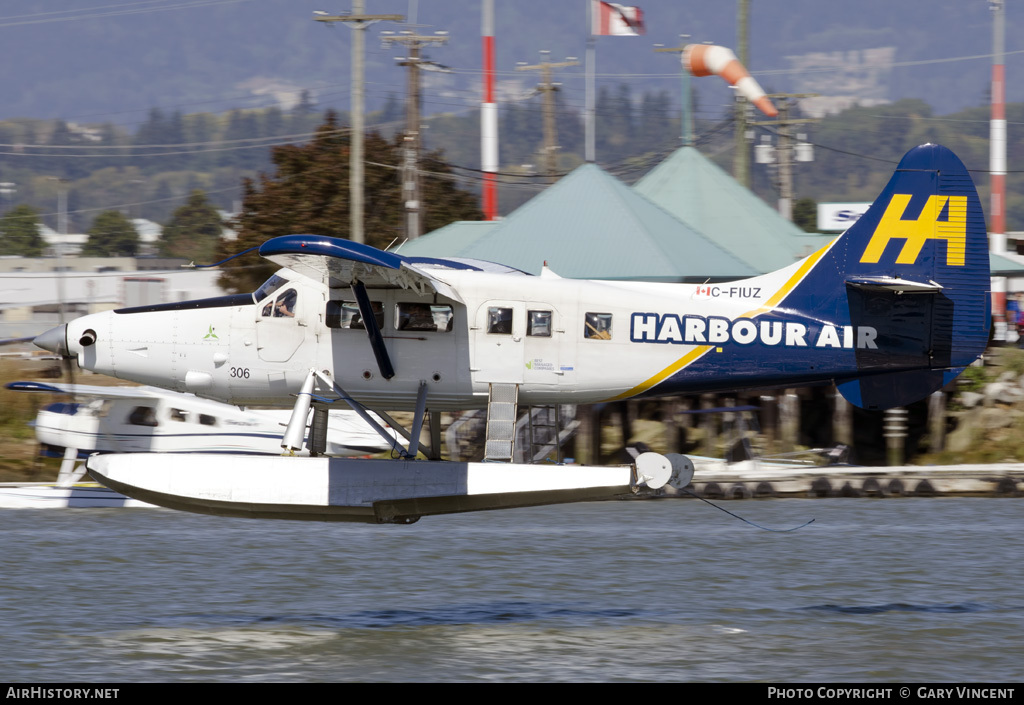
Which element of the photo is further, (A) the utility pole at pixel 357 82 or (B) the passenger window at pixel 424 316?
(A) the utility pole at pixel 357 82

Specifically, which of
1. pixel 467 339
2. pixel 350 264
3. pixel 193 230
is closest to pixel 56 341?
pixel 350 264

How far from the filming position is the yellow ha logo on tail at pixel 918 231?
44.1 ft

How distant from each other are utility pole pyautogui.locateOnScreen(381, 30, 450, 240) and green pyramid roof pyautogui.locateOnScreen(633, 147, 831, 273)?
633cm

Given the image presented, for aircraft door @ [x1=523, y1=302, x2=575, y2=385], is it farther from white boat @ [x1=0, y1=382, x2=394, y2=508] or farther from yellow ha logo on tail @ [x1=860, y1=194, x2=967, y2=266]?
white boat @ [x1=0, y1=382, x2=394, y2=508]

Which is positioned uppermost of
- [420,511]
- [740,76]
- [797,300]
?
[740,76]

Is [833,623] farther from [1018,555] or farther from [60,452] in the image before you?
[60,452]

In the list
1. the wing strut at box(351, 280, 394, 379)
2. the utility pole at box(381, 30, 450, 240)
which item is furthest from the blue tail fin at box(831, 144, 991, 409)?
the utility pole at box(381, 30, 450, 240)

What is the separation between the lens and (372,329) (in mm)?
12734

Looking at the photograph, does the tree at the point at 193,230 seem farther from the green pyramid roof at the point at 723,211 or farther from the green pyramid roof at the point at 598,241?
the green pyramid roof at the point at 598,241

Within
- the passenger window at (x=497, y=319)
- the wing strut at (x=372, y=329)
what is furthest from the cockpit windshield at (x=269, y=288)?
the passenger window at (x=497, y=319)

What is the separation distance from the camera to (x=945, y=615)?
15.3 metres

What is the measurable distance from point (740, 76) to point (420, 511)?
3546 centimetres

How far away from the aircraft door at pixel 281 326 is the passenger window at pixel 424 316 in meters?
1.04
